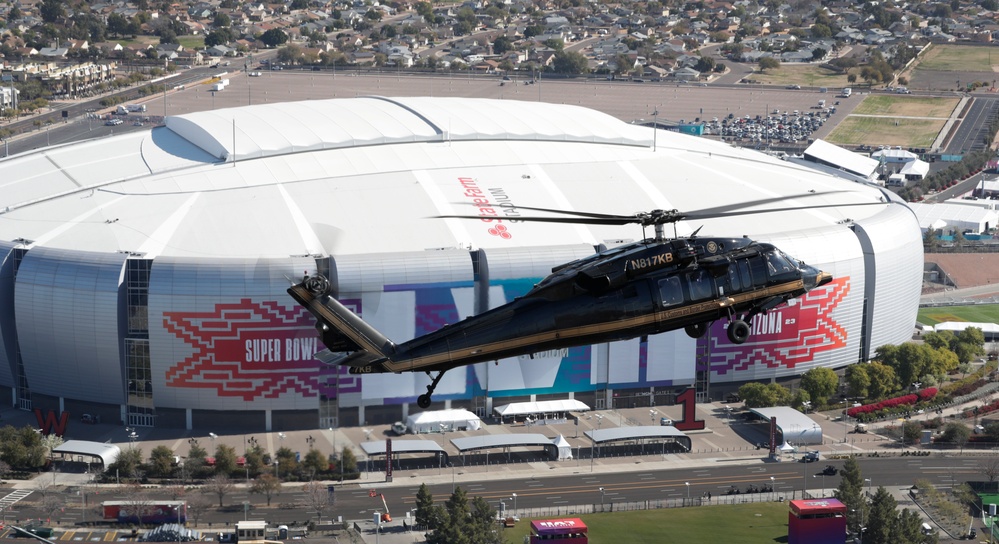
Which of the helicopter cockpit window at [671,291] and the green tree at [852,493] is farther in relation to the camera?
the green tree at [852,493]

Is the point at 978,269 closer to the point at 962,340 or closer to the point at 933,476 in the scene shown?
the point at 962,340

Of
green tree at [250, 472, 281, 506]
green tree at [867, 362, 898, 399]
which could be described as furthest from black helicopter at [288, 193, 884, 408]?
green tree at [867, 362, 898, 399]

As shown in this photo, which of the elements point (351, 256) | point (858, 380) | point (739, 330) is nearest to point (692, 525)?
point (858, 380)

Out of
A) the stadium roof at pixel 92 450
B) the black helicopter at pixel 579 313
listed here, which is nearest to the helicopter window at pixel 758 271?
the black helicopter at pixel 579 313

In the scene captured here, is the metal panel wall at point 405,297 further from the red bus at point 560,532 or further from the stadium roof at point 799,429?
the stadium roof at point 799,429

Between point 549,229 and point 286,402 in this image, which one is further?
point 549,229

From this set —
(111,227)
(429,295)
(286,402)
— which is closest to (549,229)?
(429,295)
